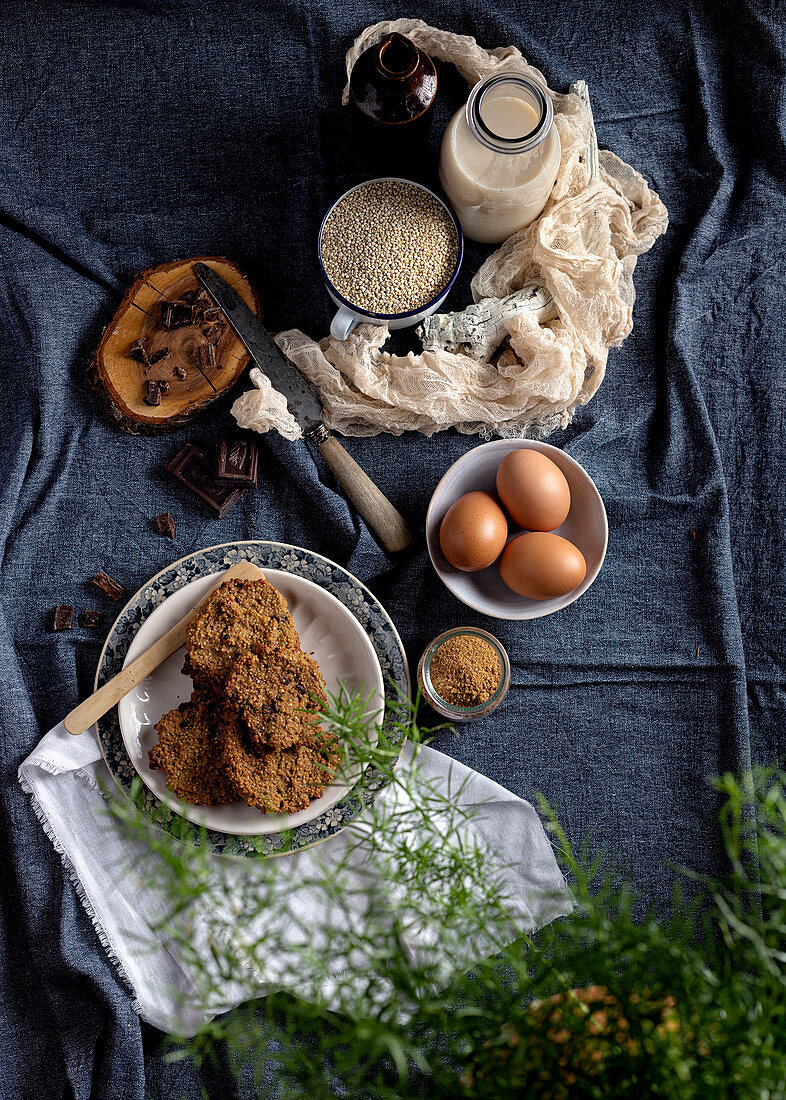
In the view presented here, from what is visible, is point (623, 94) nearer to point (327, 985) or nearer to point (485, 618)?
point (485, 618)

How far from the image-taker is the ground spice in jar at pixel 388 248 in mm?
1488

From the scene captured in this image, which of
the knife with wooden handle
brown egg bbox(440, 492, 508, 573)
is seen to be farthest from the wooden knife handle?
brown egg bbox(440, 492, 508, 573)

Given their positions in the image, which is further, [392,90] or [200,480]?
[200,480]

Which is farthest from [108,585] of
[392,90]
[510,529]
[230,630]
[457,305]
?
[392,90]

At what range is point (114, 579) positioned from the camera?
155 centimetres

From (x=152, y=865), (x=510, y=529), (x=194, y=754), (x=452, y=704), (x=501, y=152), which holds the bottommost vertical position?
(x=152, y=865)

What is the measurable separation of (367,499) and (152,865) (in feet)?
2.42

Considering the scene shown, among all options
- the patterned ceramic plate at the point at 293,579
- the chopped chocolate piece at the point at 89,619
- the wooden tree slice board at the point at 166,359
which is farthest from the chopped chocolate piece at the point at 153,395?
the chopped chocolate piece at the point at 89,619

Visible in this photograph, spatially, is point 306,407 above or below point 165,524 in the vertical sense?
above

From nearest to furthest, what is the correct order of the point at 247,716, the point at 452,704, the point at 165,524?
the point at 247,716, the point at 452,704, the point at 165,524

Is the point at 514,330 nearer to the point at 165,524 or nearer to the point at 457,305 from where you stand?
the point at 457,305

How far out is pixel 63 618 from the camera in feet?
4.95

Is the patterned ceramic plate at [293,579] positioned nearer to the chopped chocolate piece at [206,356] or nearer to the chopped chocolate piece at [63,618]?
the chopped chocolate piece at [63,618]

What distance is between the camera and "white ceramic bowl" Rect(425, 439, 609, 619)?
1.49 meters
